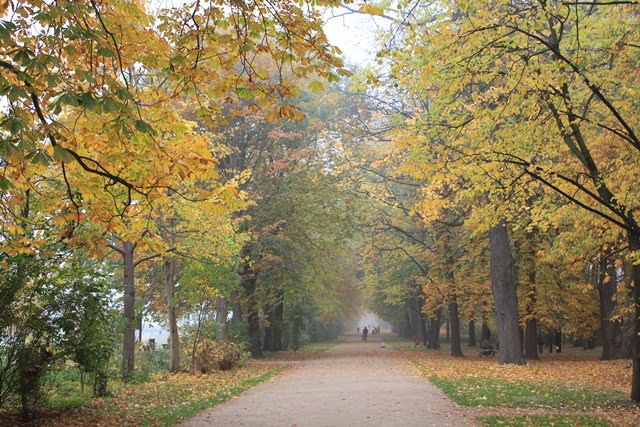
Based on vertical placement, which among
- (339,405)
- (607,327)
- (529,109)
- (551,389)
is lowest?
(551,389)

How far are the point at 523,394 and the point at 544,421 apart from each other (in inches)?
118

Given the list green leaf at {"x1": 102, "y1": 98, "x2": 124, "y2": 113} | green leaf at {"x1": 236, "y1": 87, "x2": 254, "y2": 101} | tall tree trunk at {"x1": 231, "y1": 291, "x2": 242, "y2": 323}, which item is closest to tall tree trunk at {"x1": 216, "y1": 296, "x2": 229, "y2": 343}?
tall tree trunk at {"x1": 231, "y1": 291, "x2": 242, "y2": 323}

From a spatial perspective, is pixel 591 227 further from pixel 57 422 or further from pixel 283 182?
pixel 283 182

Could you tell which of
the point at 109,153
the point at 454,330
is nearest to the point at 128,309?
the point at 109,153

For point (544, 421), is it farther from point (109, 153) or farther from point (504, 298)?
point (504, 298)

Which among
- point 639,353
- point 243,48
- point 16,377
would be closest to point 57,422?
point 16,377

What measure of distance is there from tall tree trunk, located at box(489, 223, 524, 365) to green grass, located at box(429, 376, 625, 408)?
16.5 ft

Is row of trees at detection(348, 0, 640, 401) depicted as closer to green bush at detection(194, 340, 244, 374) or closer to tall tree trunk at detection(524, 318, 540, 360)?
green bush at detection(194, 340, 244, 374)

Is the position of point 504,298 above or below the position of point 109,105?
below

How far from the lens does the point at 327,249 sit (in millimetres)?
26438

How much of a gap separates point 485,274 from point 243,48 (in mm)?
21526

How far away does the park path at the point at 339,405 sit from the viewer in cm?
807

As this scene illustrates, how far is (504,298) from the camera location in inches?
706

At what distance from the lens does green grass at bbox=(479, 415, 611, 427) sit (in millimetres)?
7516
